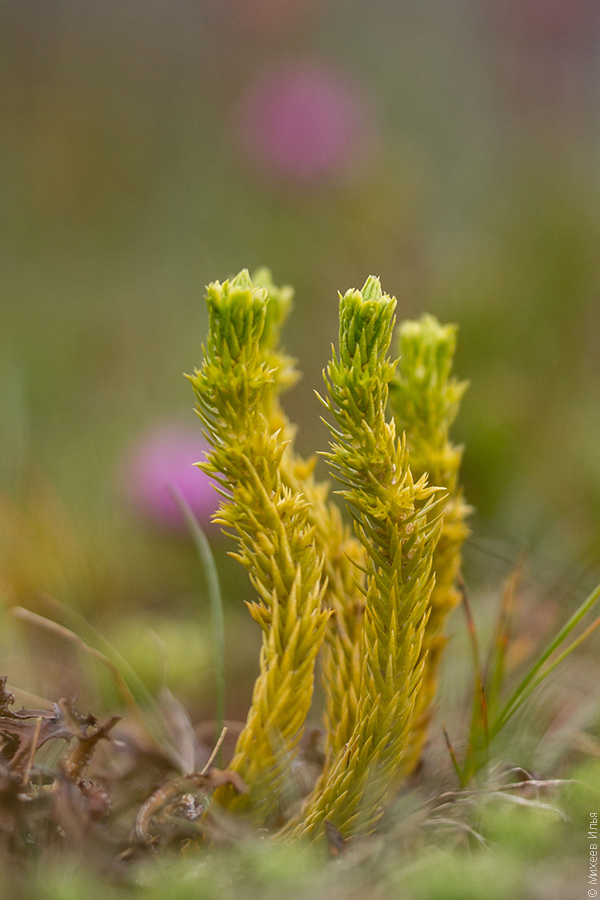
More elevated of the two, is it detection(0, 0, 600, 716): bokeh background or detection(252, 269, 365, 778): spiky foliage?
detection(0, 0, 600, 716): bokeh background

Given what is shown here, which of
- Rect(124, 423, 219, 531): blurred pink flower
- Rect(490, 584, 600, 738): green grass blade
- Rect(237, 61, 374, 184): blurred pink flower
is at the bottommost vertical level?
Rect(490, 584, 600, 738): green grass blade

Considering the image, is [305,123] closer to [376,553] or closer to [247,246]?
[247,246]

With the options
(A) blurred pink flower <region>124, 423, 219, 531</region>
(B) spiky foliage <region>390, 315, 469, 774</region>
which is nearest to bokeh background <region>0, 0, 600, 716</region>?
(A) blurred pink flower <region>124, 423, 219, 531</region>

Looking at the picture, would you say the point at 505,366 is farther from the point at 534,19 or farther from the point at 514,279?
the point at 534,19

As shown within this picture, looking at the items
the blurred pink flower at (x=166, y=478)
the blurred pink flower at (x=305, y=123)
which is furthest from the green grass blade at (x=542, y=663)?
the blurred pink flower at (x=305, y=123)

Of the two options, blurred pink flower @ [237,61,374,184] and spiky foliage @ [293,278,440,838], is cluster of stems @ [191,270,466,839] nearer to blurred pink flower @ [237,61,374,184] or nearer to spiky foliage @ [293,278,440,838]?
spiky foliage @ [293,278,440,838]

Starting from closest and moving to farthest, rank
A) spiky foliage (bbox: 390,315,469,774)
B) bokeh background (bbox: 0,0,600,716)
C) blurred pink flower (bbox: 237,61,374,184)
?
spiky foliage (bbox: 390,315,469,774) < bokeh background (bbox: 0,0,600,716) < blurred pink flower (bbox: 237,61,374,184)

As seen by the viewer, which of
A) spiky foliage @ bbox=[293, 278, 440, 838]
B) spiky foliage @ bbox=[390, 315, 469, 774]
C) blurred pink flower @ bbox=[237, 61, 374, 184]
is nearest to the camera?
spiky foliage @ bbox=[293, 278, 440, 838]
